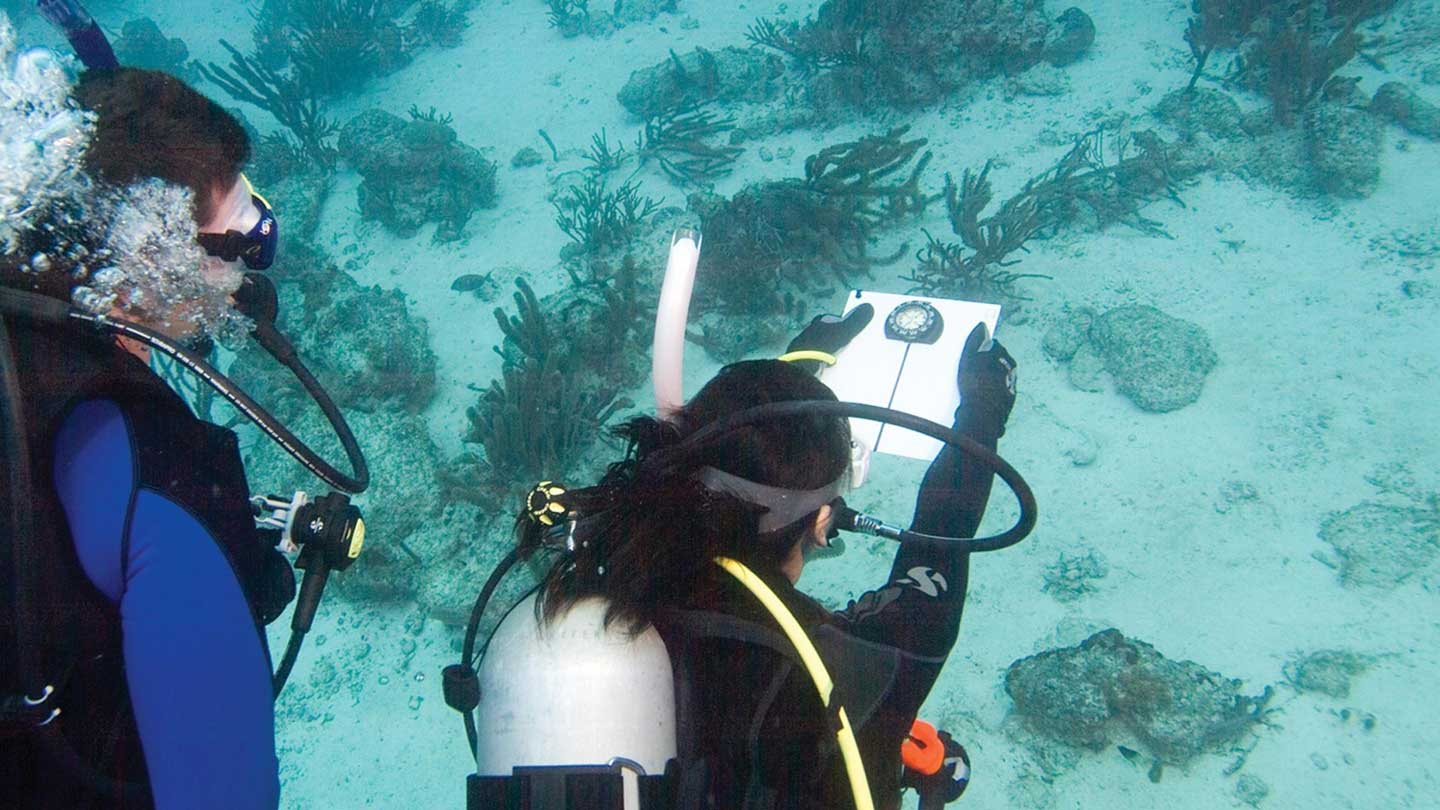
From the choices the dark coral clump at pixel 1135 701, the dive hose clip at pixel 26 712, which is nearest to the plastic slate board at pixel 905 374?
the dark coral clump at pixel 1135 701

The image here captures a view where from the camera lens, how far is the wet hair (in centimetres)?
179

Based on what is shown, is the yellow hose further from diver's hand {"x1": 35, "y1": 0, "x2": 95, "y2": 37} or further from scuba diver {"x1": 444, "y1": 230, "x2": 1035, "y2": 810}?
diver's hand {"x1": 35, "y1": 0, "x2": 95, "y2": 37}

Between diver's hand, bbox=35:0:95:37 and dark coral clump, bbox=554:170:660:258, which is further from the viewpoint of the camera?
dark coral clump, bbox=554:170:660:258

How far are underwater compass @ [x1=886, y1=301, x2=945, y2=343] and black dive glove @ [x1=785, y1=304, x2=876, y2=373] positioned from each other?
0.14 meters

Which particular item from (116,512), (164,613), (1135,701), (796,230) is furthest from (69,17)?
(1135,701)

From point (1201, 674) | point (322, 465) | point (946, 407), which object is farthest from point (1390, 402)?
point (322, 465)

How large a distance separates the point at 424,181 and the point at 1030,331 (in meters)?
7.47

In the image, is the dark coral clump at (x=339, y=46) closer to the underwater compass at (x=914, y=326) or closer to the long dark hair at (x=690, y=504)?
the underwater compass at (x=914, y=326)

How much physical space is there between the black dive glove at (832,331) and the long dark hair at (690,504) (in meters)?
1.65

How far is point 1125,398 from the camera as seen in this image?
18.3 feet

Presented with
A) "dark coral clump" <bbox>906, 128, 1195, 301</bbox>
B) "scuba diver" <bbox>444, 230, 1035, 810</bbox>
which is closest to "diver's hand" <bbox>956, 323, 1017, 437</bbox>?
"scuba diver" <bbox>444, 230, 1035, 810</bbox>

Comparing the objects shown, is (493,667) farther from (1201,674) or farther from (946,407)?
(1201,674)

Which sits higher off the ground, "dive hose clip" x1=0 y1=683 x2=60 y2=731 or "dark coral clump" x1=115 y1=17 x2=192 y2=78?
"dark coral clump" x1=115 y1=17 x2=192 y2=78

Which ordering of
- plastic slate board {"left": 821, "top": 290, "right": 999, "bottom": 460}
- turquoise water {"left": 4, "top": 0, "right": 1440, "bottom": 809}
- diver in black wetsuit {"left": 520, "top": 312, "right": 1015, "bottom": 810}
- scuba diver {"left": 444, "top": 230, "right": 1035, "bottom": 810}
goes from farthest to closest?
turquoise water {"left": 4, "top": 0, "right": 1440, "bottom": 809} < plastic slate board {"left": 821, "top": 290, "right": 999, "bottom": 460} < diver in black wetsuit {"left": 520, "top": 312, "right": 1015, "bottom": 810} < scuba diver {"left": 444, "top": 230, "right": 1035, "bottom": 810}
